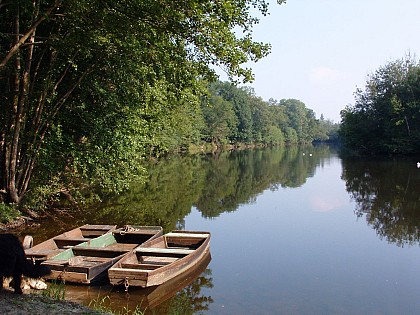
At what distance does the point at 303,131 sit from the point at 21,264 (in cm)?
14373

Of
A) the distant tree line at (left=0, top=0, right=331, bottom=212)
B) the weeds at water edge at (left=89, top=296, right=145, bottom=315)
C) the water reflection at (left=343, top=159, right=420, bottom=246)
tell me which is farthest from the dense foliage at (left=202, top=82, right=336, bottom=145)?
the weeds at water edge at (left=89, top=296, right=145, bottom=315)

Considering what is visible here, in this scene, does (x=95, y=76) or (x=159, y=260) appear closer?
(x=159, y=260)

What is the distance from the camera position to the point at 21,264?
621 cm

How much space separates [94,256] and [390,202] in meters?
16.4

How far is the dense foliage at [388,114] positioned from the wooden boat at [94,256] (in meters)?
46.4

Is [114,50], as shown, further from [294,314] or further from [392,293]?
[392,293]

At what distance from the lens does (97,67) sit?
1361 centimetres

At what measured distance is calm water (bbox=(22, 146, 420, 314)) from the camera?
29.0ft

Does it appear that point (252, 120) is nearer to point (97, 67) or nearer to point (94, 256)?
point (97, 67)

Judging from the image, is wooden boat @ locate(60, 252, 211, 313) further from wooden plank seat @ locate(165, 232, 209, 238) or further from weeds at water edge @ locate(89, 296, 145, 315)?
wooden plank seat @ locate(165, 232, 209, 238)

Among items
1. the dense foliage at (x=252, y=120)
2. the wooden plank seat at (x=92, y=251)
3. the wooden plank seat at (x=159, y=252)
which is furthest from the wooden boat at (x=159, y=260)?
the dense foliage at (x=252, y=120)

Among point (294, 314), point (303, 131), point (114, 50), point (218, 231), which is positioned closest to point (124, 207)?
point (218, 231)

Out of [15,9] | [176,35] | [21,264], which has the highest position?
[15,9]

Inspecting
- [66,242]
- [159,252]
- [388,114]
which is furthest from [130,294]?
[388,114]
